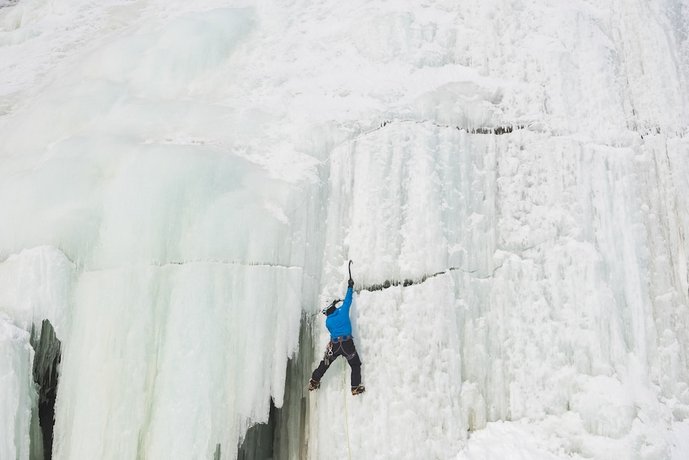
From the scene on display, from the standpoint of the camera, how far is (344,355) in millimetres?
4457

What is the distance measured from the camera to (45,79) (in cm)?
620

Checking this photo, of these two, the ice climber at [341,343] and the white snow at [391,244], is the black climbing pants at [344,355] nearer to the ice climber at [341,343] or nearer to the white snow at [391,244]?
the ice climber at [341,343]

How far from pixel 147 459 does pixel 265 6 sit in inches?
170

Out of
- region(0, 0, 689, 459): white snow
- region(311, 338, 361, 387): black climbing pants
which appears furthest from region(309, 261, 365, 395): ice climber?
region(0, 0, 689, 459): white snow

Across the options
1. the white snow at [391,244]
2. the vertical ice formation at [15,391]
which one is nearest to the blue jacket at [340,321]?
the white snow at [391,244]

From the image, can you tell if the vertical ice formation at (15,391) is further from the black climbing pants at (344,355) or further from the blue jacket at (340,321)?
the blue jacket at (340,321)

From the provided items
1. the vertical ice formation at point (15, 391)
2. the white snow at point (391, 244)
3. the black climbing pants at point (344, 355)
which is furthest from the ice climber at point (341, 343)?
the vertical ice formation at point (15, 391)

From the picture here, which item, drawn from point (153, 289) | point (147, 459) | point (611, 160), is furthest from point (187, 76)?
point (611, 160)

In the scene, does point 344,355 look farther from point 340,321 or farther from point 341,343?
point 340,321

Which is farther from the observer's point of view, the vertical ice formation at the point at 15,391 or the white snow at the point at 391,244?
the white snow at the point at 391,244

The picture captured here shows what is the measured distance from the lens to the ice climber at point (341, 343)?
4.45 m

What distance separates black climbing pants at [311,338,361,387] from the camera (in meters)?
4.44

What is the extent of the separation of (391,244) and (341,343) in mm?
877

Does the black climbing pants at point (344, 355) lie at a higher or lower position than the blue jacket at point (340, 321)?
lower
